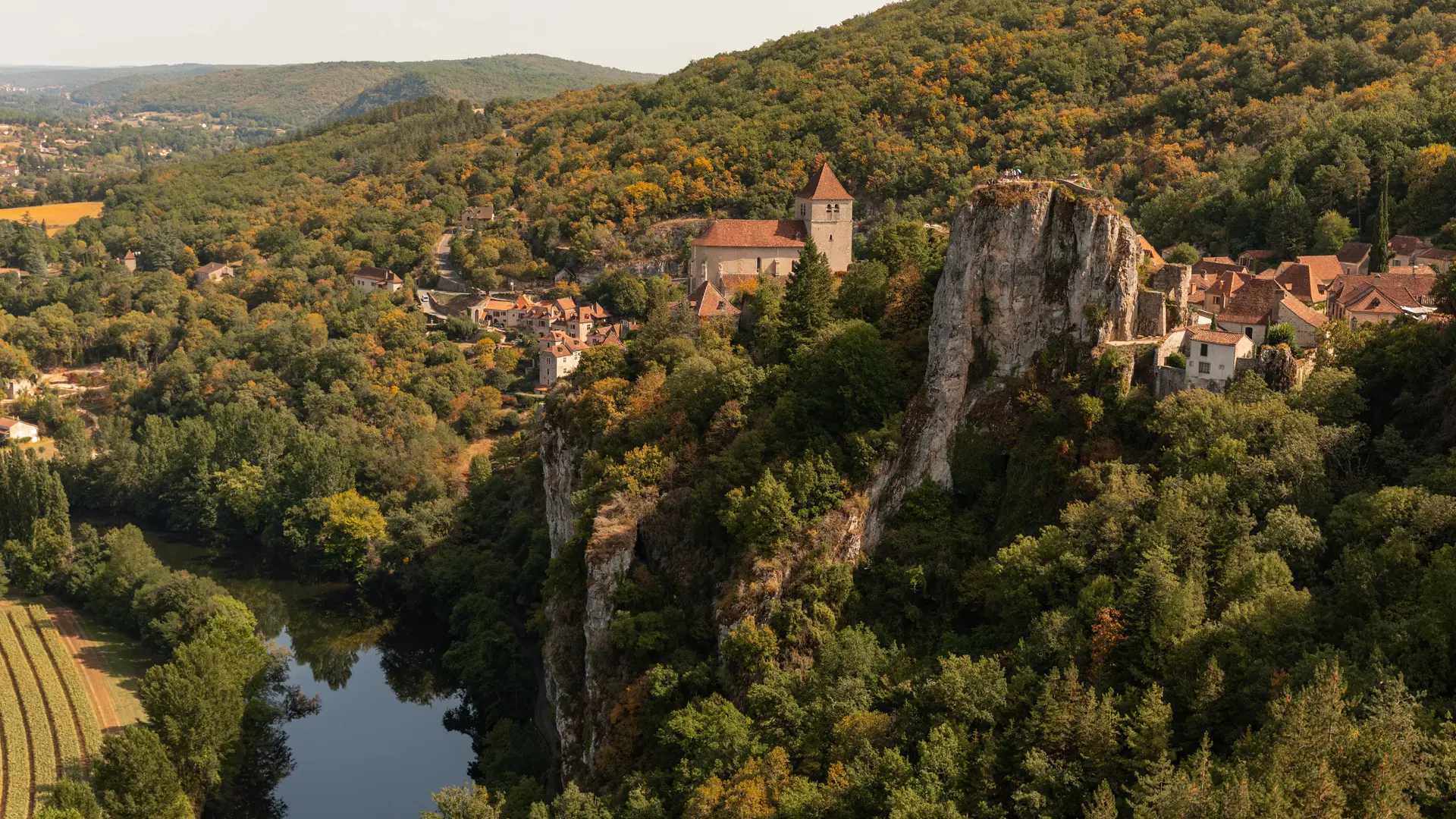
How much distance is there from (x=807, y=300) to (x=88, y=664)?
3443cm

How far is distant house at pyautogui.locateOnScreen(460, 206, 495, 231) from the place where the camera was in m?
110

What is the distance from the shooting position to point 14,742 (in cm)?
4566

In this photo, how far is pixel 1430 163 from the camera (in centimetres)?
5806

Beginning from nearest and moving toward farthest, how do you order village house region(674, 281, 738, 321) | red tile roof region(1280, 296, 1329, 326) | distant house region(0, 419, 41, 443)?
red tile roof region(1280, 296, 1329, 326) < village house region(674, 281, 738, 321) < distant house region(0, 419, 41, 443)

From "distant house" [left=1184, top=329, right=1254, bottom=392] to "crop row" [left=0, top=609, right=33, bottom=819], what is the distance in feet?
131

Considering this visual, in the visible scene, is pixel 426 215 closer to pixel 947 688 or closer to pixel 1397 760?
pixel 947 688

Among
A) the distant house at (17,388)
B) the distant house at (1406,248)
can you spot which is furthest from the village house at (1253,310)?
the distant house at (17,388)

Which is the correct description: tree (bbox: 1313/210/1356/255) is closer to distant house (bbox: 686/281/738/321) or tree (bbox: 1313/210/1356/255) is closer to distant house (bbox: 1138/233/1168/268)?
distant house (bbox: 1138/233/1168/268)

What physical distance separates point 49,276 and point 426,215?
126 feet

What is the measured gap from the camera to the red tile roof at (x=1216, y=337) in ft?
106

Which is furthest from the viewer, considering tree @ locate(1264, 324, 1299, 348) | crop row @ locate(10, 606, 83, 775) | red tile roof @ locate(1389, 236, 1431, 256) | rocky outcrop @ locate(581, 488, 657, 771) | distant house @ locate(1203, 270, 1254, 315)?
red tile roof @ locate(1389, 236, 1431, 256)

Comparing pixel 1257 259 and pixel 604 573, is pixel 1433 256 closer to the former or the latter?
pixel 1257 259

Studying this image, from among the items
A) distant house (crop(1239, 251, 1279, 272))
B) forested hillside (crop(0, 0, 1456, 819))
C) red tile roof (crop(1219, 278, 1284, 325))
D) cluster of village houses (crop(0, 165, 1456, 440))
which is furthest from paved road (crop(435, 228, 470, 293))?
red tile roof (crop(1219, 278, 1284, 325))

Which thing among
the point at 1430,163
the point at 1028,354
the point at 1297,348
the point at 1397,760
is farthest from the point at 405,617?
the point at 1430,163
